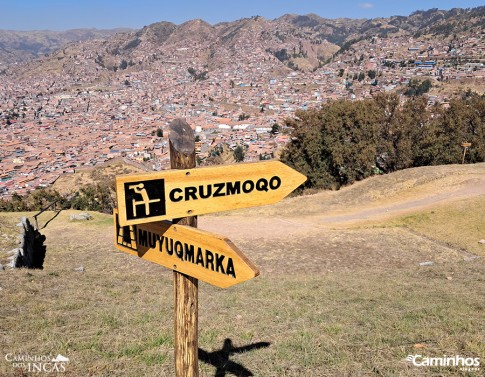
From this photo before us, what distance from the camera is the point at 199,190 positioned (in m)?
2.86

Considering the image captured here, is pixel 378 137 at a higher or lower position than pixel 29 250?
higher

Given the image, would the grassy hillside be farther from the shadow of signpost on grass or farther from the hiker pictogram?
the hiker pictogram

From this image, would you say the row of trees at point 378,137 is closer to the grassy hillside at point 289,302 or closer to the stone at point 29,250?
the grassy hillside at point 289,302

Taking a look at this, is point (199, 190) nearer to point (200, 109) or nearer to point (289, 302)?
point (289, 302)

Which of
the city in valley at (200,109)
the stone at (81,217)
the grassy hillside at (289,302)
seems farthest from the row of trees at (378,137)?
the city in valley at (200,109)

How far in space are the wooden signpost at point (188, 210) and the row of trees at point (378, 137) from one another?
23288mm

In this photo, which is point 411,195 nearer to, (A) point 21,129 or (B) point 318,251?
(B) point 318,251

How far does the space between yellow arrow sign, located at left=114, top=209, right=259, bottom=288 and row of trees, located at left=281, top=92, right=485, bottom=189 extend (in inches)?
922

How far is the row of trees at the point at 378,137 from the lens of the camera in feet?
84.6

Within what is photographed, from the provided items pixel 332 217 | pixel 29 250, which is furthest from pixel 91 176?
pixel 29 250

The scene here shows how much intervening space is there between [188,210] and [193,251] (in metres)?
0.30

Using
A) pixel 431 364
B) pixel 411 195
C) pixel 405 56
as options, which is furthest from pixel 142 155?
pixel 405 56

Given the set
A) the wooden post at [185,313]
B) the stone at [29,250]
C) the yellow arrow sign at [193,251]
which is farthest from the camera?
the stone at [29,250]

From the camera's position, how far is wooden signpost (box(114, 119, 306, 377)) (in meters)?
2.69
